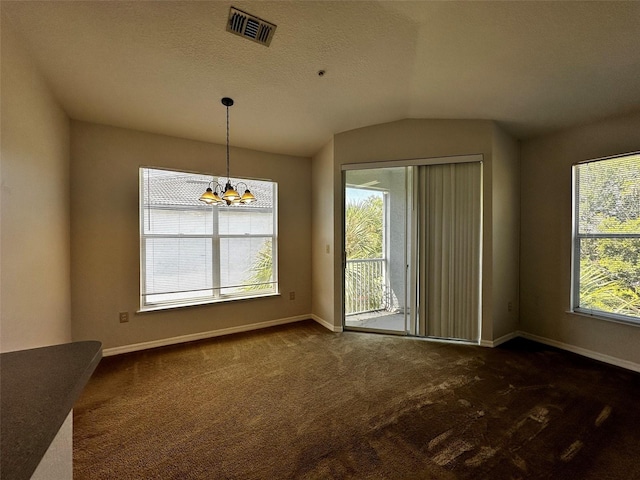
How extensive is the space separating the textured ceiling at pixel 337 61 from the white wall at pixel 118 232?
10.3 inches

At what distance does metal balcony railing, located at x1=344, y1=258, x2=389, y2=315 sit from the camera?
4.00 m

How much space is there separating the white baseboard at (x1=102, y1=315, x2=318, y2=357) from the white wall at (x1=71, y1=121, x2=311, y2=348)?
39mm

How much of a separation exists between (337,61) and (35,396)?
9.01 feet

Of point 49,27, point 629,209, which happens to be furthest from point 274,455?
point 629,209

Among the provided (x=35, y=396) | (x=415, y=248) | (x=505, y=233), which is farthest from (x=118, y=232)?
(x=505, y=233)

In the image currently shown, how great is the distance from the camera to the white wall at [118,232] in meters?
3.16

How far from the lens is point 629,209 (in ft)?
9.46

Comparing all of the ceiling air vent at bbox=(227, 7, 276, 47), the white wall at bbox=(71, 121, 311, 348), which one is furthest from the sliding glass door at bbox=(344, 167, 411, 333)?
the ceiling air vent at bbox=(227, 7, 276, 47)

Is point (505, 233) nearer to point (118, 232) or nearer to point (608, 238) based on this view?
point (608, 238)

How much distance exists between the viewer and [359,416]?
2.15 meters

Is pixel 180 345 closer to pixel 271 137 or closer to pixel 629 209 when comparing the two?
pixel 271 137

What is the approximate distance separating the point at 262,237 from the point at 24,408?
12.1ft

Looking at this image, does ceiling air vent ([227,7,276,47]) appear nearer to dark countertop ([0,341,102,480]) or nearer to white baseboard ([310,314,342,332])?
dark countertop ([0,341,102,480])

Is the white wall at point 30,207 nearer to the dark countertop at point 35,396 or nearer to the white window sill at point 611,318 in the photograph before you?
the dark countertop at point 35,396
